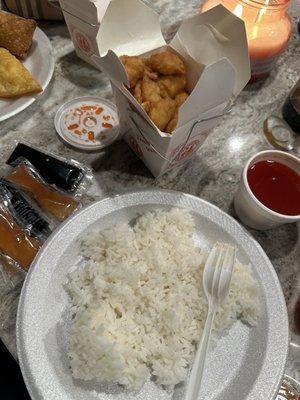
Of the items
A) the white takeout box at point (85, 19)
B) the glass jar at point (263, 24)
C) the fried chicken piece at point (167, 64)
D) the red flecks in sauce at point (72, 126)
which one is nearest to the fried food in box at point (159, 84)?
the fried chicken piece at point (167, 64)

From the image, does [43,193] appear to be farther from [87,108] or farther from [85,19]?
[85,19]

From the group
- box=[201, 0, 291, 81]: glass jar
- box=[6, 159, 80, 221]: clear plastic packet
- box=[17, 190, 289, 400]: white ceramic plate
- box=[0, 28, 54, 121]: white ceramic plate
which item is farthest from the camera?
box=[201, 0, 291, 81]: glass jar

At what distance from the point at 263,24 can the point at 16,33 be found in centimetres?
74

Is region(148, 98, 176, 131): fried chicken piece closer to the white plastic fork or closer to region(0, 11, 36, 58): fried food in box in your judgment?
the white plastic fork

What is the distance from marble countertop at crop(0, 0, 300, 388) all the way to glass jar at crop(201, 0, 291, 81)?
0.52 ft

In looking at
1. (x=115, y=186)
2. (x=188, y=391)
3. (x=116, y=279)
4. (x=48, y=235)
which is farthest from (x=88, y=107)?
(x=188, y=391)

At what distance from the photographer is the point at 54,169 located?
3.39 ft

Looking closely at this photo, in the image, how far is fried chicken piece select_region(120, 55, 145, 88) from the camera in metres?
0.92

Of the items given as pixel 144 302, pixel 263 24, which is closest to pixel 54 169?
pixel 144 302

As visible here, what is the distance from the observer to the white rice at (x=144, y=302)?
79cm

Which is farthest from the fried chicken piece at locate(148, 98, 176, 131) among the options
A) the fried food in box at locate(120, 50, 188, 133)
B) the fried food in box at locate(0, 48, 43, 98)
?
the fried food in box at locate(0, 48, 43, 98)

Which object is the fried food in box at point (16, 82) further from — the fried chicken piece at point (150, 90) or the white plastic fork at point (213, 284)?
the white plastic fork at point (213, 284)

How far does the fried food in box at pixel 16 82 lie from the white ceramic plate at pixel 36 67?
21mm

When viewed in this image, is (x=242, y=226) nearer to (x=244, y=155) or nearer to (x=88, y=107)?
(x=244, y=155)
